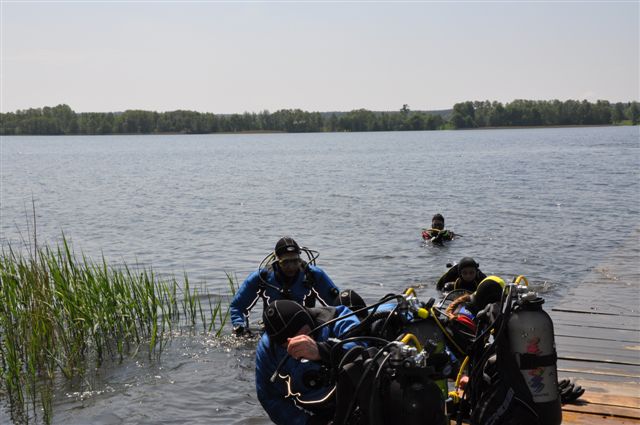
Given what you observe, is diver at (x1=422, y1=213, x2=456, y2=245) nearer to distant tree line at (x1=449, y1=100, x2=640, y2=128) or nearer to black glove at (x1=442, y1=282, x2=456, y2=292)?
black glove at (x1=442, y1=282, x2=456, y2=292)

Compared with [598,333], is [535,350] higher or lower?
higher

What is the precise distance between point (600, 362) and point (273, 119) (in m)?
146

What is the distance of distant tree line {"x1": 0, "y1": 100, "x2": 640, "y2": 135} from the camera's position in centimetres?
14888

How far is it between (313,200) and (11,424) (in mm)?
25103

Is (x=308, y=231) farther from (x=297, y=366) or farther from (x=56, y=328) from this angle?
(x=297, y=366)

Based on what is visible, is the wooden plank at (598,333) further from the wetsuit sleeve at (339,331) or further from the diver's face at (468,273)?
the wetsuit sleeve at (339,331)

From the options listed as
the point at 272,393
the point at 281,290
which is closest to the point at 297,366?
the point at 272,393

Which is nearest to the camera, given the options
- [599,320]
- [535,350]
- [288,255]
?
[535,350]

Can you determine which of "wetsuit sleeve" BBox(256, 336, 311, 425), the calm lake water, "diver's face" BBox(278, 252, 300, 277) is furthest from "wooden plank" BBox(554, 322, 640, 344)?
"wetsuit sleeve" BBox(256, 336, 311, 425)

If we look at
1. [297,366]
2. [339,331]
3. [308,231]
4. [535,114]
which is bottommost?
[308,231]

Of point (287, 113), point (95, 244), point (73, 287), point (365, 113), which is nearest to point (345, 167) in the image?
point (95, 244)

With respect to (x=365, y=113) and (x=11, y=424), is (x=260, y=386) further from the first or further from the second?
(x=365, y=113)

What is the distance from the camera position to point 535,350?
447 cm

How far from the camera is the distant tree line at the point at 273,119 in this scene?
149 meters
